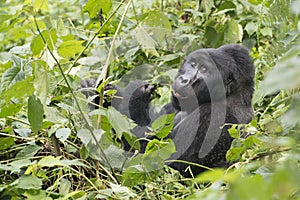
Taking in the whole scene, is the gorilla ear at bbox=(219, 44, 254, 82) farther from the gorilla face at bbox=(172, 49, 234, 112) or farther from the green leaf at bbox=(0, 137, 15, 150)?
the green leaf at bbox=(0, 137, 15, 150)

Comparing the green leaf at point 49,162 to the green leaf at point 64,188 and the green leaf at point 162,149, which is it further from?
the green leaf at point 162,149

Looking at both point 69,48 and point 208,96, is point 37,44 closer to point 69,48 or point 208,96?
point 69,48

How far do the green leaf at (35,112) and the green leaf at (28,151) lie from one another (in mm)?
202

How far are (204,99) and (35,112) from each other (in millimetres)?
1716

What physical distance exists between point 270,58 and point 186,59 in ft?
3.19

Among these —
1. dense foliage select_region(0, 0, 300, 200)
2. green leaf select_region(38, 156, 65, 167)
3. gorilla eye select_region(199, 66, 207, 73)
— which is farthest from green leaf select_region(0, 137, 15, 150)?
gorilla eye select_region(199, 66, 207, 73)

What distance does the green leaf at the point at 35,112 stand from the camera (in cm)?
180

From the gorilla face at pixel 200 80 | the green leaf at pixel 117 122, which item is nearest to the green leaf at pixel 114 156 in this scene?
the green leaf at pixel 117 122

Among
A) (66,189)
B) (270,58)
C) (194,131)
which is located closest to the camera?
(66,189)

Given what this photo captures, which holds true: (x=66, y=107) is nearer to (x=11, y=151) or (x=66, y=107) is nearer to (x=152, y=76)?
(x=11, y=151)

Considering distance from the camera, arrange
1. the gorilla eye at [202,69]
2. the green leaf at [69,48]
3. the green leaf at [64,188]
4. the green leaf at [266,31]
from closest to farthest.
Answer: the green leaf at [64,188]
the green leaf at [69,48]
the gorilla eye at [202,69]
the green leaf at [266,31]

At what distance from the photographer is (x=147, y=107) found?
3492 millimetres

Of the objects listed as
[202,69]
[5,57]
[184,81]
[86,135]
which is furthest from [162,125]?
[202,69]

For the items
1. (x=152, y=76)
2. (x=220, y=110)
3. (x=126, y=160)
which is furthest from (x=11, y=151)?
(x=152, y=76)
